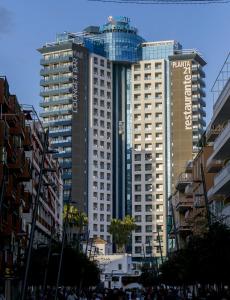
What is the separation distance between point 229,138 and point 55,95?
141 m

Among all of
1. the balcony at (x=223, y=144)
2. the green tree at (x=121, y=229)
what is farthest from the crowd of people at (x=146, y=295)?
the green tree at (x=121, y=229)

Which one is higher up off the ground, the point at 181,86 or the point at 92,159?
the point at 181,86

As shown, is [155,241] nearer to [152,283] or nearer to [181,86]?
[181,86]

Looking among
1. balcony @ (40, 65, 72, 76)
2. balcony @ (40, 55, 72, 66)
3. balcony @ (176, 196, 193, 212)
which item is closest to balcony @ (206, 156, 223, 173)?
balcony @ (176, 196, 193, 212)

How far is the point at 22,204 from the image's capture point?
82875mm

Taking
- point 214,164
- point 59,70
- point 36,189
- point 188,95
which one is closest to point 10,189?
point 214,164

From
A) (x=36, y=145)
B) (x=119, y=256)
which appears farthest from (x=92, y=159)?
(x=36, y=145)

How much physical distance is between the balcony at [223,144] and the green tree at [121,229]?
112961 millimetres

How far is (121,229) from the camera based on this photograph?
183 metres

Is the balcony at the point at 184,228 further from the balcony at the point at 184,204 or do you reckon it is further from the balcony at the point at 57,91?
the balcony at the point at 57,91

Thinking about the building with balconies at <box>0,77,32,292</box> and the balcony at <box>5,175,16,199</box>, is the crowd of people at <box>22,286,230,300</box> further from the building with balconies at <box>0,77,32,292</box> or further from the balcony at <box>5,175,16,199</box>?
the balcony at <box>5,175,16,199</box>

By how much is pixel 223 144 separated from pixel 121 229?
122 meters

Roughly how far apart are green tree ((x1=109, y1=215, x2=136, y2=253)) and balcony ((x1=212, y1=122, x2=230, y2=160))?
371ft

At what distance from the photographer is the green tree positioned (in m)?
183
